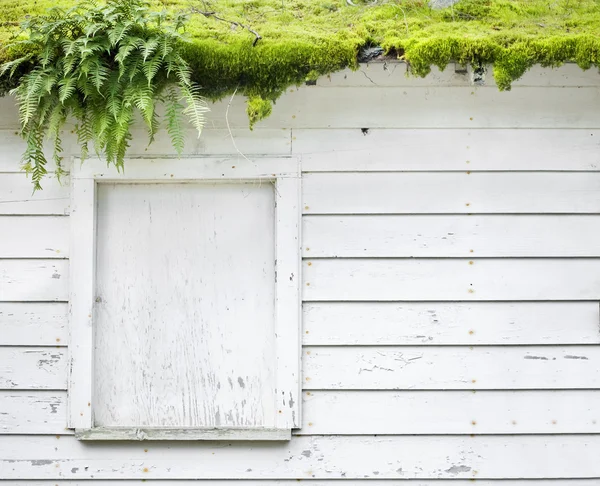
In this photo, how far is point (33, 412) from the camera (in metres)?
2.99

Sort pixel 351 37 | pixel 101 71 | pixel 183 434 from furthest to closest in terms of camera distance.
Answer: pixel 183 434, pixel 351 37, pixel 101 71

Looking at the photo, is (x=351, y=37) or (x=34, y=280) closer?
(x=351, y=37)

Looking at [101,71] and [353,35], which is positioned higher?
[353,35]

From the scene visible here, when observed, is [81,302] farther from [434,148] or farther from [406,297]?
[434,148]

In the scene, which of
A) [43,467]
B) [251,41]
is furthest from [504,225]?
[43,467]

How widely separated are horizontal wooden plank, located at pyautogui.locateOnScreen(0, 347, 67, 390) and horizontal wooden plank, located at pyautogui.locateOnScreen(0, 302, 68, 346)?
0.04 metres

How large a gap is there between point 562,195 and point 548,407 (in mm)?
1059

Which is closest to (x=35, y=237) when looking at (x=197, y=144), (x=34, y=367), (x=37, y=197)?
(x=37, y=197)

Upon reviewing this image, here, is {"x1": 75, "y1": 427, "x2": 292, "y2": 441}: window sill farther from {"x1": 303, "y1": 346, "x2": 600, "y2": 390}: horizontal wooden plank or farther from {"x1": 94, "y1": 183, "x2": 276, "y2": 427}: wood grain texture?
{"x1": 303, "y1": 346, "x2": 600, "y2": 390}: horizontal wooden plank

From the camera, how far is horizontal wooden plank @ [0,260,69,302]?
9.86 feet

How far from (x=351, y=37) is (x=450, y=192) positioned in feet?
2.95

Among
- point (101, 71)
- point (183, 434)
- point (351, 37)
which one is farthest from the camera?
point (183, 434)

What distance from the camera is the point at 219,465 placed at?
3.01m

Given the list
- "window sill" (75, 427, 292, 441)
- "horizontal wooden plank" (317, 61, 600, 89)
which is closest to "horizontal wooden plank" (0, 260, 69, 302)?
"window sill" (75, 427, 292, 441)
